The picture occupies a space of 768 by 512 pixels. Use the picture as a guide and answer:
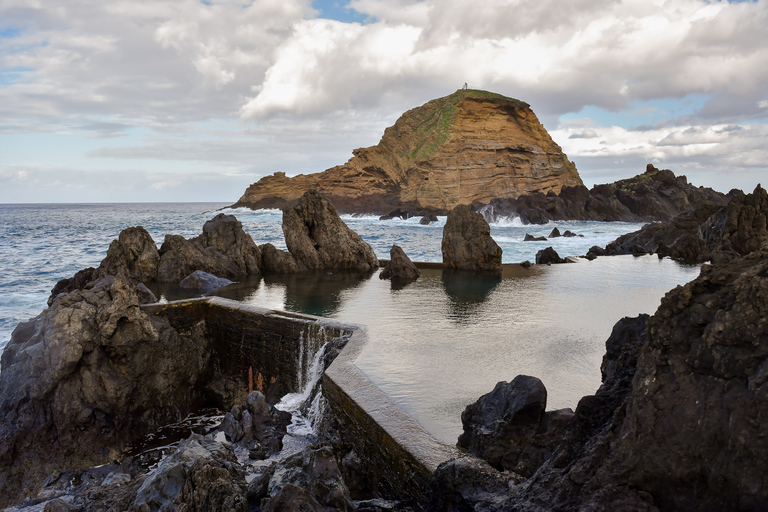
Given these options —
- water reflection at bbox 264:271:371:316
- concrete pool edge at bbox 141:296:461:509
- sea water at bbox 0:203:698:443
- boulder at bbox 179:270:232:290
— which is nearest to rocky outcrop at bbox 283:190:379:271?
water reflection at bbox 264:271:371:316

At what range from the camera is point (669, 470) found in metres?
1.93

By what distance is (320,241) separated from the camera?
A: 57.4ft

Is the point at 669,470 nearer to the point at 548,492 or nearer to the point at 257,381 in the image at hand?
the point at 548,492

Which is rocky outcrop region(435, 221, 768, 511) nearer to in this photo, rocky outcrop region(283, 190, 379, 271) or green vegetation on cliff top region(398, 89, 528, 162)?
rocky outcrop region(283, 190, 379, 271)

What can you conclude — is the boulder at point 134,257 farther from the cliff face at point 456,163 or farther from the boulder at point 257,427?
the cliff face at point 456,163

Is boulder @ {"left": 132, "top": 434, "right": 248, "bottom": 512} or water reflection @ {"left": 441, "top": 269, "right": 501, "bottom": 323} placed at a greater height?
water reflection @ {"left": 441, "top": 269, "right": 501, "bottom": 323}

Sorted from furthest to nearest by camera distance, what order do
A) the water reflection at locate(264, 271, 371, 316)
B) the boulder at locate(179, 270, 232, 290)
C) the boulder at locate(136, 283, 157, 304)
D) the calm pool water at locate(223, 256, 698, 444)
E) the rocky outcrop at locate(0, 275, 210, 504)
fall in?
the boulder at locate(179, 270, 232, 290) < the boulder at locate(136, 283, 157, 304) < the water reflection at locate(264, 271, 371, 316) < the rocky outcrop at locate(0, 275, 210, 504) < the calm pool water at locate(223, 256, 698, 444)

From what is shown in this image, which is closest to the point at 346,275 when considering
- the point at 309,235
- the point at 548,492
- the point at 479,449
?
the point at 309,235

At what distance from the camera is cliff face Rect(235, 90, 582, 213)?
7144 centimetres

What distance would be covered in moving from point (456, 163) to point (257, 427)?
223 feet

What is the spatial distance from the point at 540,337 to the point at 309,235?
11551mm

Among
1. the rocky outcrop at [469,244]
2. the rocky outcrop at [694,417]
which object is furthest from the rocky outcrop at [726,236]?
the rocky outcrop at [694,417]

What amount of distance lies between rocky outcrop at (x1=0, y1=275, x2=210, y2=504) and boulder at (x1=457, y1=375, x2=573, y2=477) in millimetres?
5373

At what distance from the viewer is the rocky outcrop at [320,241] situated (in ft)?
56.3
